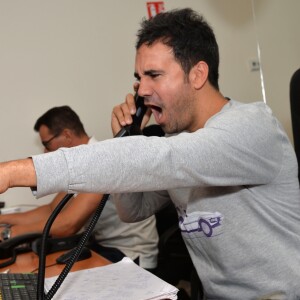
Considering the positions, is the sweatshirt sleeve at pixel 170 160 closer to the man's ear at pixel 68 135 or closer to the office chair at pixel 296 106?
the office chair at pixel 296 106

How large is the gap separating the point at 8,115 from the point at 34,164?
1793 millimetres

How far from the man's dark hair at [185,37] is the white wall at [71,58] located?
1.22 metres

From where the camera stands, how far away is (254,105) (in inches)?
43.3

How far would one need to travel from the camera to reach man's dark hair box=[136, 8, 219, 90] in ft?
4.05

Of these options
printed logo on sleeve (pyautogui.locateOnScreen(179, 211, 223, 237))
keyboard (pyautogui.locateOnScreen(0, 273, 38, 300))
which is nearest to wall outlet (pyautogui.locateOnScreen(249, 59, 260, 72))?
printed logo on sleeve (pyautogui.locateOnScreen(179, 211, 223, 237))

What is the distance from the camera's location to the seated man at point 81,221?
5.81 feet

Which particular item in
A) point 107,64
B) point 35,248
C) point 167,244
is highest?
point 107,64

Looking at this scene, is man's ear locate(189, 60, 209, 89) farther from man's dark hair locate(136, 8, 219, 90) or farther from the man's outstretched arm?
the man's outstretched arm

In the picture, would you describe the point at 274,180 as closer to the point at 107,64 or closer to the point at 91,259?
the point at 91,259

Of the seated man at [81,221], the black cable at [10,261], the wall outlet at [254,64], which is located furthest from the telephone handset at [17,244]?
the wall outlet at [254,64]

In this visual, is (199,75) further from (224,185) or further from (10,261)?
(10,261)

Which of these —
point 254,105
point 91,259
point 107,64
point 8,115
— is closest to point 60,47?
point 107,64

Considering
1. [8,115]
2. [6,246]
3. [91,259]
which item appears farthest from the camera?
[8,115]

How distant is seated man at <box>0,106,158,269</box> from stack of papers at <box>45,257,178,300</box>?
0.50 m
